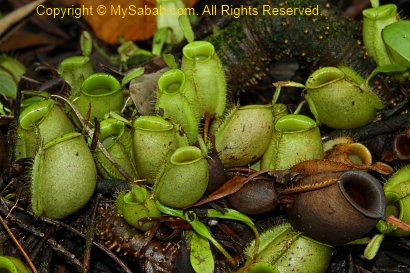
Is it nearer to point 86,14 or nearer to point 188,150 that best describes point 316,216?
point 188,150

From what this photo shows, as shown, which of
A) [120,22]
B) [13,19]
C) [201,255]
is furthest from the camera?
[120,22]

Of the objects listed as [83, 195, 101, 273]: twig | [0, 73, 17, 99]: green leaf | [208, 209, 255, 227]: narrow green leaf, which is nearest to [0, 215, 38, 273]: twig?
[83, 195, 101, 273]: twig

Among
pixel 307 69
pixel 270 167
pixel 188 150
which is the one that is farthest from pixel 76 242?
pixel 307 69

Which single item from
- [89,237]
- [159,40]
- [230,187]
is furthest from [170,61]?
[89,237]

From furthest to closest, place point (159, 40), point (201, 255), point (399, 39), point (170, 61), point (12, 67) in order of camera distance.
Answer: point (12, 67) < point (159, 40) < point (170, 61) < point (399, 39) < point (201, 255)

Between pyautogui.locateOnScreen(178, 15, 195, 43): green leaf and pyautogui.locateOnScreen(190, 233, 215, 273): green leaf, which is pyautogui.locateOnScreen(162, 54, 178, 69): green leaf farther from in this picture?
pyautogui.locateOnScreen(190, 233, 215, 273): green leaf

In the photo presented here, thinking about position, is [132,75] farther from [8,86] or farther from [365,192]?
[365,192]

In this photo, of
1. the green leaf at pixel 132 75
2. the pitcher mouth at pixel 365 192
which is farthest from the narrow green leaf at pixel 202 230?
the green leaf at pixel 132 75
